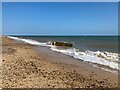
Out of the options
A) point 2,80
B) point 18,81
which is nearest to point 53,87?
point 18,81

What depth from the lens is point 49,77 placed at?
7617 millimetres

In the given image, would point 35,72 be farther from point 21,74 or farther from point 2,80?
point 2,80

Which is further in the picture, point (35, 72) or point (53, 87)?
point (35, 72)

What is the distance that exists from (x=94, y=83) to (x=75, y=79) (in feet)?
2.09

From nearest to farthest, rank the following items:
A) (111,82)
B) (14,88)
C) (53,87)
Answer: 1. (14,88)
2. (53,87)
3. (111,82)

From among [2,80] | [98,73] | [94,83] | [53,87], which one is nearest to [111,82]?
[94,83]

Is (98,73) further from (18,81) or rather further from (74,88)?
(18,81)

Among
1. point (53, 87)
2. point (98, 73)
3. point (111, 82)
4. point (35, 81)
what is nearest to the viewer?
point (53, 87)

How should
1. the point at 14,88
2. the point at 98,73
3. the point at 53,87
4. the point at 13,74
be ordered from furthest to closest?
→ the point at 98,73, the point at 13,74, the point at 53,87, the point at 14,88

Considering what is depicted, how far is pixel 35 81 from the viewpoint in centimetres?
691

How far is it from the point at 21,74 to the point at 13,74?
27cm

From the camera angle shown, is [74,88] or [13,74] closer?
[74,88]

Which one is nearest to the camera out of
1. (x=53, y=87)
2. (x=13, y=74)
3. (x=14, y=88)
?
(x=14, y=88)

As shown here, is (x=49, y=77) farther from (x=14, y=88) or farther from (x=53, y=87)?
(x=14, y=88)
